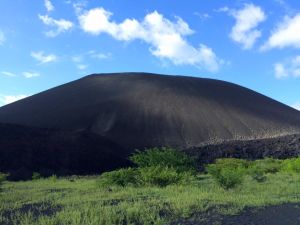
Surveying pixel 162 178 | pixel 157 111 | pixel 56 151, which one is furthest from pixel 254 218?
pixel 157 111

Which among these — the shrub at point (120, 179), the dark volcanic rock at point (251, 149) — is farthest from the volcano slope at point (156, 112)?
the shrub at point (120, 179)

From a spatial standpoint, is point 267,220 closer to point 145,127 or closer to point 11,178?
point 11,178

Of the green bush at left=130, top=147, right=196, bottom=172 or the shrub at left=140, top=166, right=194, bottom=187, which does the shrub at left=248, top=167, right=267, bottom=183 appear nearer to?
the green bush at left=130, top=147, right=196, bottom=172

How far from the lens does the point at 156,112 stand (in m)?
91.4

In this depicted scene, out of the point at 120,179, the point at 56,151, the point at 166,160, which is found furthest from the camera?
the point at 56,151

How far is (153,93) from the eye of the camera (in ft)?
330

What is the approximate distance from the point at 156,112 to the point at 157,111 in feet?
1.51

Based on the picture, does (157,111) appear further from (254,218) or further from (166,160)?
(254,218)

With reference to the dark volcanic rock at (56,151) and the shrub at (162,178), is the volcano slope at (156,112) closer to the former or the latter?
the dark volcanic rock at (56,151)

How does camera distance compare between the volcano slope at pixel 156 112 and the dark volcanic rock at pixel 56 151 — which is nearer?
the dark volcanic rock at pixel 56 151

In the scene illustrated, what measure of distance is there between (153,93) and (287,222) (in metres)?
90.2

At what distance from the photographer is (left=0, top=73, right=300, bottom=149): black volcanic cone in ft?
271

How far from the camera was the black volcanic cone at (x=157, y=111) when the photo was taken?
271 ft

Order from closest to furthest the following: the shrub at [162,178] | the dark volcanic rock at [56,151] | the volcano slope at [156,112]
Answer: the shrub at [162,178]
the dark volcanic rock at [56,151]
the volcano slope at [156,112]
